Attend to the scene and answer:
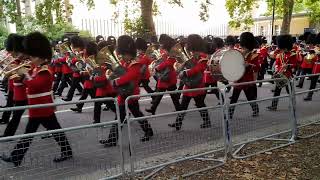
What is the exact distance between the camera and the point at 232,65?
685 centimetres

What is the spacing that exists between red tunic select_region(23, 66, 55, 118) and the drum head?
2625 millimetres

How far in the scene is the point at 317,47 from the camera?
11633mm

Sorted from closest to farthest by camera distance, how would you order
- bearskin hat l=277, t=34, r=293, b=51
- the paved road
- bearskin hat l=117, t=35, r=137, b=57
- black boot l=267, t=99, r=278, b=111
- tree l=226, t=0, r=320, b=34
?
1. the paved road
2. black boot l=267, t=99, r=278, b=111
3. bearskin hat l=117, t=35, r=137, b=57
4. bearskin hat l=277, t=34, r=293, b=51
5. tree l=226, t=0, r=320, b=34

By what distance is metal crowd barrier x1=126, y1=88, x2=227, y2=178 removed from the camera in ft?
15.5

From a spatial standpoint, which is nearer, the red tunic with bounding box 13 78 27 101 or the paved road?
the paved road

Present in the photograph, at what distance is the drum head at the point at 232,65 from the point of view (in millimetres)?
6770

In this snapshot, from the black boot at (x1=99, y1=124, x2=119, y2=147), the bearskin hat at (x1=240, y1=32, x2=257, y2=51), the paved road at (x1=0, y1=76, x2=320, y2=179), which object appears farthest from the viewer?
the bearskin hat at (x1=240, y1=32, x2=257, y2=51)

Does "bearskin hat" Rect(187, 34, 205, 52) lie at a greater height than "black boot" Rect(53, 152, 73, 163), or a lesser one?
greater

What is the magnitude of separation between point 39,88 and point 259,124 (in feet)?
9.40

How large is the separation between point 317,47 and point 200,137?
7379 mm

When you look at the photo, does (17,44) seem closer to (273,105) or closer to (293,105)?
(273,105)

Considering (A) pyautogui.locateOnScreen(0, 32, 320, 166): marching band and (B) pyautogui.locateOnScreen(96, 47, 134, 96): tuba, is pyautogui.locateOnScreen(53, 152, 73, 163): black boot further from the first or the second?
(B) pyautogui.locateOnScreen(96, 47, 134, 96): tuba

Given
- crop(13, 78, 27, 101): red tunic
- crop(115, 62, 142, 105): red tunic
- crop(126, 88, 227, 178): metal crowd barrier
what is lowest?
crop(126, 88, 227, 178): metal crowd barrier

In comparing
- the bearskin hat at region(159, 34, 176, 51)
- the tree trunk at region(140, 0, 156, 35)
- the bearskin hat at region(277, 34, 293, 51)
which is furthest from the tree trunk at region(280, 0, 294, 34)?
the bearskin hat at region(159, 34, 176, 51)
